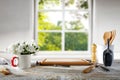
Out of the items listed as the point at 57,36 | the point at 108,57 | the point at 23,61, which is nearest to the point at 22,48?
the point at 23,61

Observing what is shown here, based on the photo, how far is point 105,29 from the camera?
3.29 meters

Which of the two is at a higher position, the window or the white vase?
the window

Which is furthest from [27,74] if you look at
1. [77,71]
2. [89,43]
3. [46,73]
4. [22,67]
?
[89,43]

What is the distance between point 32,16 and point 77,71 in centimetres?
136

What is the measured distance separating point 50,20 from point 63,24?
21 centimetres

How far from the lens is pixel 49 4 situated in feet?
11.4

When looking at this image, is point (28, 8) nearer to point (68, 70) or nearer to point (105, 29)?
point (105, 29)

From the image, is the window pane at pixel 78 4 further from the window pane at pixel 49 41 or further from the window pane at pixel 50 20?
the window pane at pixel 49 41

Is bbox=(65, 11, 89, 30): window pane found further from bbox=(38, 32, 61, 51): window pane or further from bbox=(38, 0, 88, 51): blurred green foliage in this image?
bbox=(38, 32, 61, 51): window pane

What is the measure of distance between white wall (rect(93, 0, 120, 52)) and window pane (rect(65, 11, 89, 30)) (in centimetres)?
23


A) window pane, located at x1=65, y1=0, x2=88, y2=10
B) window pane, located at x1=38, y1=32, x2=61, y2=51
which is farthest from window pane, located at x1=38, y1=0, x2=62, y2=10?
window pane, located at x1=38, y1=32, x2=61, y2=51

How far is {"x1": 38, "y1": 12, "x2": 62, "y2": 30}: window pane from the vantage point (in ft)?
11.4

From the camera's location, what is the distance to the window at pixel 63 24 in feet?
11.4

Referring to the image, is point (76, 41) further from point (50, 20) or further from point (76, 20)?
point (50, 20)
